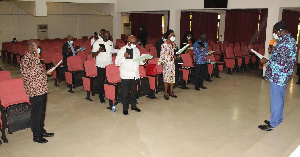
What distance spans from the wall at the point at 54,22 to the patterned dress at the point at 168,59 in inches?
520

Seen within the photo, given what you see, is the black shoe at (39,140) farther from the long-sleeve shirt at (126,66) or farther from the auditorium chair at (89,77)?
the auditorium chair at (89,77)

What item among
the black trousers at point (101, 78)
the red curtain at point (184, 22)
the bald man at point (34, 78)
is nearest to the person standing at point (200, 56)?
the black trousers at point (101, 78)

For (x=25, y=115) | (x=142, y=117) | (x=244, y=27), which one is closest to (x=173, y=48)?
(x=142, y=117)

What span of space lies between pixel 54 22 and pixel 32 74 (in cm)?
1554

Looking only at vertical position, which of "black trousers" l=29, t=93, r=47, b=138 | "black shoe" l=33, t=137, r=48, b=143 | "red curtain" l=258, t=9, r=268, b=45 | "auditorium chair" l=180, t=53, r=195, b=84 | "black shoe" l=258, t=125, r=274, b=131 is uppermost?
"red curtain" l=258, t=9, r=268, b=45

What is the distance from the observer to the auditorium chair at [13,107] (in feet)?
13.4

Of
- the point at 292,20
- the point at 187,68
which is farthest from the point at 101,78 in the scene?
the point at 292,20

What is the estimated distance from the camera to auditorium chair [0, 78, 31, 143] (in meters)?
4.09

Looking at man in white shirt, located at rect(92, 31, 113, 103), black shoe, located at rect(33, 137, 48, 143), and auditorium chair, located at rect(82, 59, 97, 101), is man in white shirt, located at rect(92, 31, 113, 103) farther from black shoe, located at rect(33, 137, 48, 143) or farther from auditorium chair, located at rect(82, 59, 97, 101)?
black shoe, located at rect(33, 137, 48, 143)

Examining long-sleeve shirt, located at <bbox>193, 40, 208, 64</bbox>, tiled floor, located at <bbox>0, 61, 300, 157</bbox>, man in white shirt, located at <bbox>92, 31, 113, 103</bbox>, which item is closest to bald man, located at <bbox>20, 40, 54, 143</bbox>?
tiled floor, located at <bbox>0, 61, 300, 157</bbox>

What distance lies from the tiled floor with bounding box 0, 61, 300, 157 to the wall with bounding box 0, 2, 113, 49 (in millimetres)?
11042

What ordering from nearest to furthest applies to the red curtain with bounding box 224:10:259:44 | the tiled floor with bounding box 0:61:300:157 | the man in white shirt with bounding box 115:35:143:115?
the tiled floor with bounding box 0:61:300:157, the man in white shirt with bounding box 115:35:143:115, the red curtain with bounding box 224:10:259:44

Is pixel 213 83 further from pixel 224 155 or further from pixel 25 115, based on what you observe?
pixel 25 115

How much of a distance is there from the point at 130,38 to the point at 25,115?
2.39 meters
